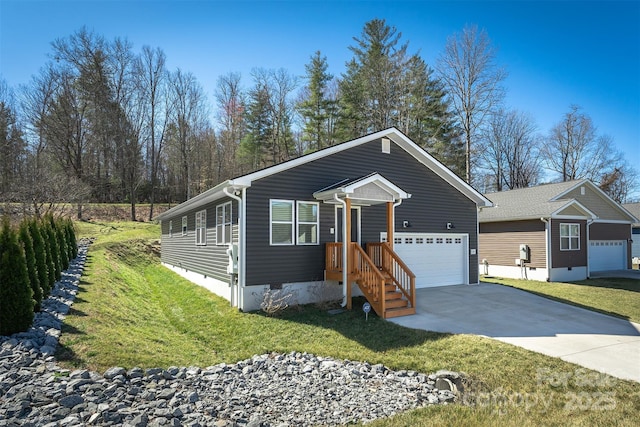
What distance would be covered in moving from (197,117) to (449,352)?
28898 mm

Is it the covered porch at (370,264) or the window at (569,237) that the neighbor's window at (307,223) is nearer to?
the covered porch at (370,264)

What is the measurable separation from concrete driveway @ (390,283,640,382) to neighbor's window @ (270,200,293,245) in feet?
11.8

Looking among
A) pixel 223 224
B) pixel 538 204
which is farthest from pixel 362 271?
pixel 538 204

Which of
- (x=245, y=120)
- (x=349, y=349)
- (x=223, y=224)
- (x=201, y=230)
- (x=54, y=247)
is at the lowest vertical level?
(x=349, y=349)

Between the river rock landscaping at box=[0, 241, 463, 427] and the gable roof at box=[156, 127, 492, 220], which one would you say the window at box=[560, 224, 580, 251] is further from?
the river rock landscaping at box=[0, 241, 463, 427]

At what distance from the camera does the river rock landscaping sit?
3.48 metres

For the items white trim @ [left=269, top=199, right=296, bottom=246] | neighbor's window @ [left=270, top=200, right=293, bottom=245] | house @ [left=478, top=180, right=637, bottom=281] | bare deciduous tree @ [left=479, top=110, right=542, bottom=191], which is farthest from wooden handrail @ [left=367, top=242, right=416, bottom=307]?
bare deciduous tree @ [left=479, top=110, right=542, bottom=191]

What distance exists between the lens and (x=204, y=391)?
4.46m

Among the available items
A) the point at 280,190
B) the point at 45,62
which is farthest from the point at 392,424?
the point at 45,62

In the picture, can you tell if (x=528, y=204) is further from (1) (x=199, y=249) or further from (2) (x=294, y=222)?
(1) (x=199, y=249)

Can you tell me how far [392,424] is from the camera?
391 centimetres

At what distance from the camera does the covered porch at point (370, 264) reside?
874cm

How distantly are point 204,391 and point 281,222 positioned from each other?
5.55 m

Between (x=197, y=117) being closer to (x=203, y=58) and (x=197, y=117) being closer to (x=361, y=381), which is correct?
(x=203, y=58)
